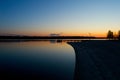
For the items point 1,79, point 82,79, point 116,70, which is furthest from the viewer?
point 1,79

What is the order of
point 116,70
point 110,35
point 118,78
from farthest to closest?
point 110,35, point 116,70, point 118,78

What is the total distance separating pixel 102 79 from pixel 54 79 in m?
5.22

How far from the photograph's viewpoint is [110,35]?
413 feet

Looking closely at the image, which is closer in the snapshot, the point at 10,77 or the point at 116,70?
the point at 116,70

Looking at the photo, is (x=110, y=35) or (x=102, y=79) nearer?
(x=102, y=79)

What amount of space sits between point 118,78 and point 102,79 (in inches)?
43.3

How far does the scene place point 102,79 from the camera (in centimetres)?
1153

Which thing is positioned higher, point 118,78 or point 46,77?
point 118,78

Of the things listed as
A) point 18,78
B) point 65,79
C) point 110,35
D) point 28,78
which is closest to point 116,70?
point 65,79

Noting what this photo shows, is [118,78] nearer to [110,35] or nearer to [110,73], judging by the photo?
[110,73]

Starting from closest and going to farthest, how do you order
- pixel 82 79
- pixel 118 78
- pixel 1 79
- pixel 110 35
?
pixel 118 78 < pixel 82 79 < pixel 1 79 < pixel 110 35

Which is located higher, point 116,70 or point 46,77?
point 116,70

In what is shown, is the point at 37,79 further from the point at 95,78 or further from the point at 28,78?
the point at 95,78

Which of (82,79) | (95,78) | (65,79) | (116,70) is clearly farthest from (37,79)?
(116,70)
